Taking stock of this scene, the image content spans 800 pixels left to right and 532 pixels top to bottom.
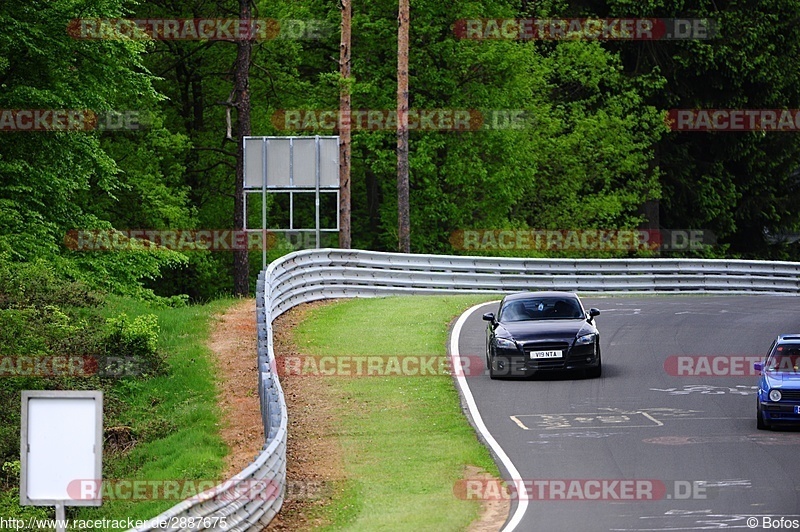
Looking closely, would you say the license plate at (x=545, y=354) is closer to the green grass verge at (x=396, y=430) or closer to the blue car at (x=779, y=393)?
the green grass verge at (x=396, y=430)

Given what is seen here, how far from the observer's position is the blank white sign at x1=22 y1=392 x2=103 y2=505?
1062cm

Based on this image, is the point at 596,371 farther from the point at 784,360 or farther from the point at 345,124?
the point at 345,124

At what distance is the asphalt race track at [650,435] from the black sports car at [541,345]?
322 millimetres

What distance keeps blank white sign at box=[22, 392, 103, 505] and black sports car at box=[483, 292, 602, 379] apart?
14061mm

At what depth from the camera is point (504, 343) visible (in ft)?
79.2

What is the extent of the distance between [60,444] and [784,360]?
13.1 meters

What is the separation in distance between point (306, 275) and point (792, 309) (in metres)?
12.2

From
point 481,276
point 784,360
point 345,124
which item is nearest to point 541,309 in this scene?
point 784,360

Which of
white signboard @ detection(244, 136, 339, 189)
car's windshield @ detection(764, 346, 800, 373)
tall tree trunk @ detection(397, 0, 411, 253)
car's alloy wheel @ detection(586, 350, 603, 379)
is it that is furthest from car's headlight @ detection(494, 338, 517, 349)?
tall tree trunk @ detection(397, 0, 411, 253)

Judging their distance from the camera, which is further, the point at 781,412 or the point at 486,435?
the point at 486,435

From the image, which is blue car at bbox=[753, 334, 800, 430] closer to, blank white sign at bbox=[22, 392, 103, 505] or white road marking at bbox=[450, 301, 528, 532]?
white road marking at bbox=[450, 301, 528, 532]

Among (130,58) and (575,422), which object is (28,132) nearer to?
(130,58)

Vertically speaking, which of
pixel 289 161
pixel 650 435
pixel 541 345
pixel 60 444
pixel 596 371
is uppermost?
pixel 289 161

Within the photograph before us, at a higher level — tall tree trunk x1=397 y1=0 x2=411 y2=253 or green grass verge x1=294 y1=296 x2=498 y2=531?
tall tree trunk x1=397 y1=0 x2=411 y2=253
